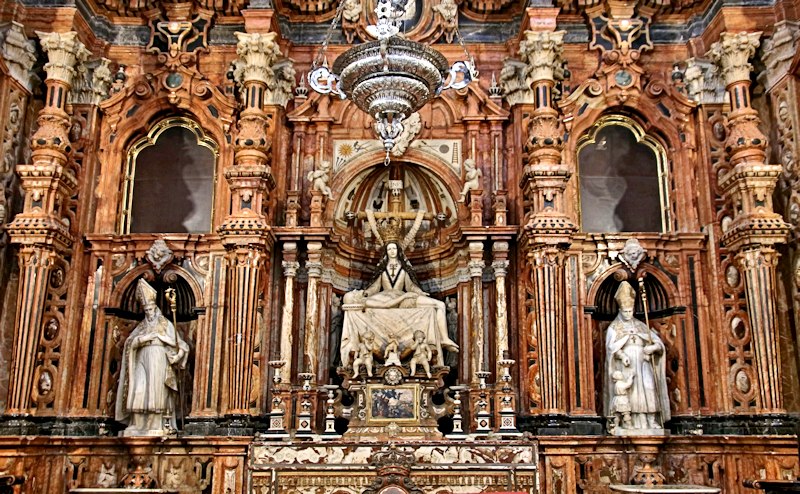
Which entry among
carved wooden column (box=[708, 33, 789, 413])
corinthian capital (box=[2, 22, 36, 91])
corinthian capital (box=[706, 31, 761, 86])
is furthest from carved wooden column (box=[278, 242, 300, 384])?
corinthian capital (box=[706, 31, 761, 86])

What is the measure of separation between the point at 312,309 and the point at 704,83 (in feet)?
24.3

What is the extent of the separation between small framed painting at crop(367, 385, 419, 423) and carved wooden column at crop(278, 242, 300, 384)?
135 centimetres

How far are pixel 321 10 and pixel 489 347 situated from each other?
659 cm

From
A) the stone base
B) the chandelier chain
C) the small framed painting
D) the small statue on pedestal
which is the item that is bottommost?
the stone base

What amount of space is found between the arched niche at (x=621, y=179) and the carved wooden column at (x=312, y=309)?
14.4 feet

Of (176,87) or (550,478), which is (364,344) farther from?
→ (176,87)

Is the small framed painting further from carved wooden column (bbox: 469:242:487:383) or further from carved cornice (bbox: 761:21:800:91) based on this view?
carved cornice (bbox: 761:21:800:91)

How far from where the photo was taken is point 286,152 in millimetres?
13828

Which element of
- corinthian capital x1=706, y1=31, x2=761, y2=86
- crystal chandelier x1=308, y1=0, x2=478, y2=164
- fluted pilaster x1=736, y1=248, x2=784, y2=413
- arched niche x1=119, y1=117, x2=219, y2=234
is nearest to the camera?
crystal chandelier x1=308, y1=0, x2=478, y2=164

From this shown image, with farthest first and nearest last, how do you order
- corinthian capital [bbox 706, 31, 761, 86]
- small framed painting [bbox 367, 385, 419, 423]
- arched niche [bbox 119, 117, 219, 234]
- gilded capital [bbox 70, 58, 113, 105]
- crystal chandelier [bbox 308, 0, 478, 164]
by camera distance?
arched niche [bbox 119, 117, 219, 234] → gilded capital [bbox 70, 58, 113, 105] → corinthian capital [bbox 706, 31, 761, 86] → small framed painting [bbox 367, 385, 419, 423] → crystal chandelier [bbox 308, 0, 478, 164]

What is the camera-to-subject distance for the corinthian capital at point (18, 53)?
12.7 m

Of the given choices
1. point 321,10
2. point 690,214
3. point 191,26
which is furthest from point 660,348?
point 191,26

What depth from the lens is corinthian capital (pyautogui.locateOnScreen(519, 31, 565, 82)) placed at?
43.0ft

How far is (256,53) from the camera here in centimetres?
1322
